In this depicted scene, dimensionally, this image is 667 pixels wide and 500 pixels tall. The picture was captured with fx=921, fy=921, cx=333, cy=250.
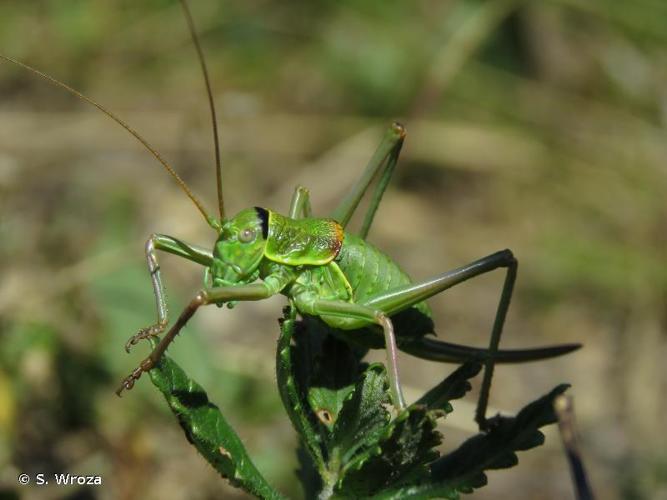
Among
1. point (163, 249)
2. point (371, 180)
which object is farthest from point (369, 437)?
point (371, 180)

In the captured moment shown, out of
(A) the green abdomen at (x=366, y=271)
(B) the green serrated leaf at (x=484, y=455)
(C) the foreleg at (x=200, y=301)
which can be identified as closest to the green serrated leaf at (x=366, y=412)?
(B) the green serrated leaf at (x=484, y=455)

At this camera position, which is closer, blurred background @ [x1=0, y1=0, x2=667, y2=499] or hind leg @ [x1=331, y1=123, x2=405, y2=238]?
hind leg @ [x1=331, y1=123, x2=405, y2=238]

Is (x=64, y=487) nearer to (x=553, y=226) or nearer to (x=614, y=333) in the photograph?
(x=614, y=333)

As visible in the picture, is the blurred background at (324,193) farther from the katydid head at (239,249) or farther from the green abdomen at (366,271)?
the green abdomen at (366,271)

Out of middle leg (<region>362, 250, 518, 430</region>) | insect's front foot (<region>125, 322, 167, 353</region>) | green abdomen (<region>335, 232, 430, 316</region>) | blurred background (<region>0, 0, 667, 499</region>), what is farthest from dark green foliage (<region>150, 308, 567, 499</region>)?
blurred background (<region>0, 0, 667, 499</region>)

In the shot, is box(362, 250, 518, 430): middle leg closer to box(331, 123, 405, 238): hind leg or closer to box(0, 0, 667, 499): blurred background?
box(331, 123, 405, 238): hind leg

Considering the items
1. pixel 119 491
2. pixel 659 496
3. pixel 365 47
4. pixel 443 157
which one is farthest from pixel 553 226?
pixel 119 491

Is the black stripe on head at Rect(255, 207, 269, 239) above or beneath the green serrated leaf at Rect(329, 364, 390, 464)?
above
